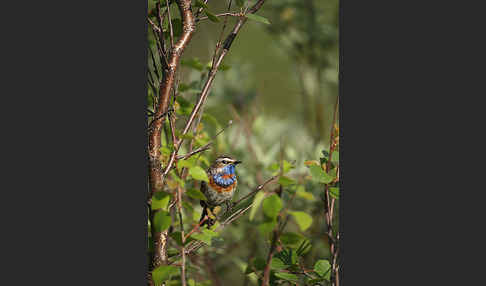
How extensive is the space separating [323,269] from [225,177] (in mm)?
620

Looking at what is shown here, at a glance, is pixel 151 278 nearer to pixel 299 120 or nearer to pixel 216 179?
pixel 216 179

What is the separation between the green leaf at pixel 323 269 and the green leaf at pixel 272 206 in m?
0.46

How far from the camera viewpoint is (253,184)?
2.92m

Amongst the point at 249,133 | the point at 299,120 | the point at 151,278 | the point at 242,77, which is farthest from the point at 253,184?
the point at 151,278

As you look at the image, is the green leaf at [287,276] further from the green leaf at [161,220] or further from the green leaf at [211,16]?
the green leaf at [211,16]

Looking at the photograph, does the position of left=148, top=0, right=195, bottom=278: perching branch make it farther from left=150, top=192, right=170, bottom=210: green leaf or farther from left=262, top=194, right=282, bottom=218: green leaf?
left=262, top=194, right=282, bottom=218: green leaf

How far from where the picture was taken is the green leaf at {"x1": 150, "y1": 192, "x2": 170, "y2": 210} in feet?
5.90

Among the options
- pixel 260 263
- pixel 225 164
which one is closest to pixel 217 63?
pixel 225 164

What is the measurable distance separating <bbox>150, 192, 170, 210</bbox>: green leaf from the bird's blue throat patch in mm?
473

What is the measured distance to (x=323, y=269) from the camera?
2.14 meters

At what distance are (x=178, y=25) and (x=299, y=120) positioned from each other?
4.49ft

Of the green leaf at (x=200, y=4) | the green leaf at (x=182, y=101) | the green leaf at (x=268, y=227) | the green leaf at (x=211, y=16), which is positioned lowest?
the green leaf at (x=268, y=227)

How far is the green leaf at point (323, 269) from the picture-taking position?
2127mm

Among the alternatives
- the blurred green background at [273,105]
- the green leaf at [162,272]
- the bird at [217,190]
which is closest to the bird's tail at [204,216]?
the bird at [217,190]
